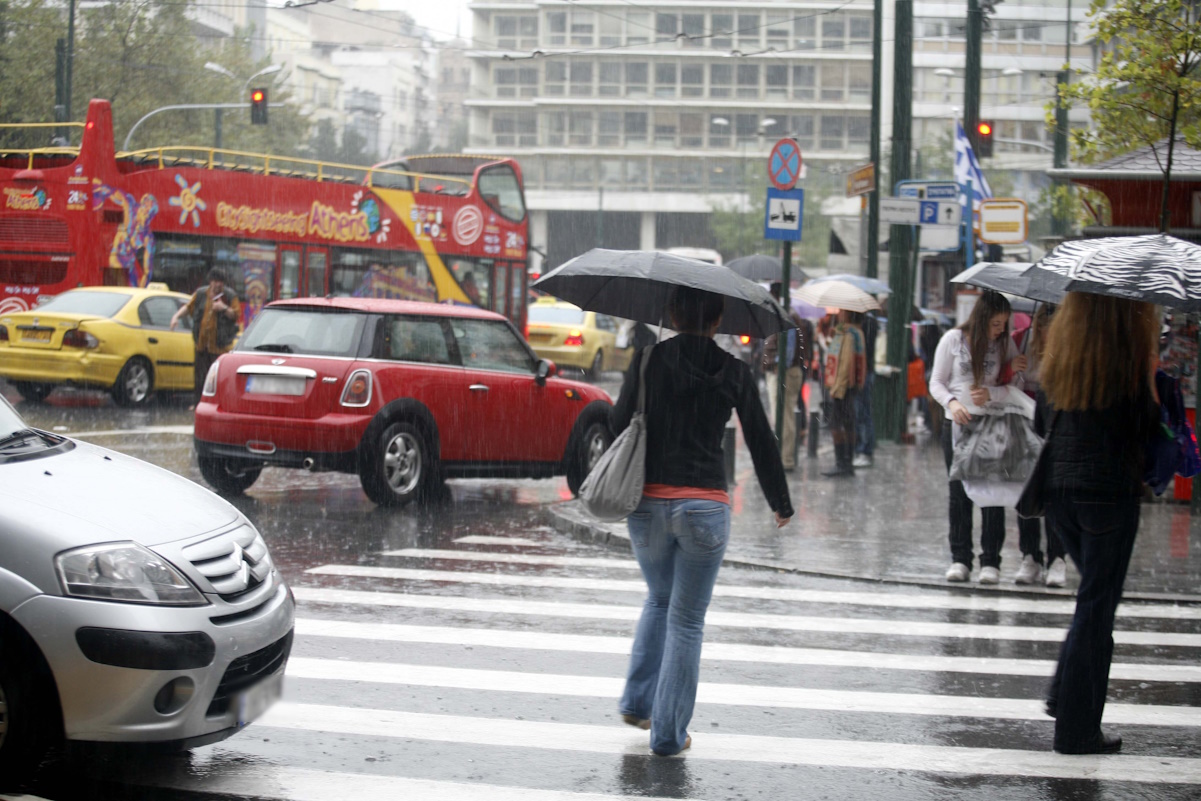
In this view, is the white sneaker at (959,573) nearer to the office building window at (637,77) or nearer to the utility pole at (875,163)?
the utility pole at (875,163)

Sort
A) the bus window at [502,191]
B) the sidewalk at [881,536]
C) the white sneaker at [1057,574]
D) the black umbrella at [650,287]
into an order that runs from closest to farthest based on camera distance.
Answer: the black umbrella at [650,287]
the white sneaker at [1057,574]
the sidewalk at [881,536]
the bus window at [502,191]

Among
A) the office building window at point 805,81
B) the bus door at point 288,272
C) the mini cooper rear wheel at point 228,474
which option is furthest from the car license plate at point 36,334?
the office building window at point 805,81

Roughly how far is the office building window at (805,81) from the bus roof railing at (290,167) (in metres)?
57.9

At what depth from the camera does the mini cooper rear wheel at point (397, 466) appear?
10.8 meters

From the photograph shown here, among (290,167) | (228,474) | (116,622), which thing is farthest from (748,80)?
(116,622)

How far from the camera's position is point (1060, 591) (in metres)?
8.55

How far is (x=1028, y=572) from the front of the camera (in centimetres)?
876

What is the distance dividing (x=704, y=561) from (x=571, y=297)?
50.9 inches

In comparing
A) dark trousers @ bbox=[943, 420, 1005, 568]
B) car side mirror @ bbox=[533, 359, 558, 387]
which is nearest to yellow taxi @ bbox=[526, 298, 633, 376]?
car side mirror @ bbox=[533, 359, 558, 387]

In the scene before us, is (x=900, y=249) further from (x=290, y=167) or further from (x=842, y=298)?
(x=290, y=167)

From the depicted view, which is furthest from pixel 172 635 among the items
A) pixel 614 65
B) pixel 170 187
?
pixel 614 65

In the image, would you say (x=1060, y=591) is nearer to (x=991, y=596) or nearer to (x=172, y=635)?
(x=991, y=596)

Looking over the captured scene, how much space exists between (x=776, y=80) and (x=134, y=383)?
219ft

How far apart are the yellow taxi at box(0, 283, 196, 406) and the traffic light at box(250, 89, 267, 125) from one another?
1315cm
